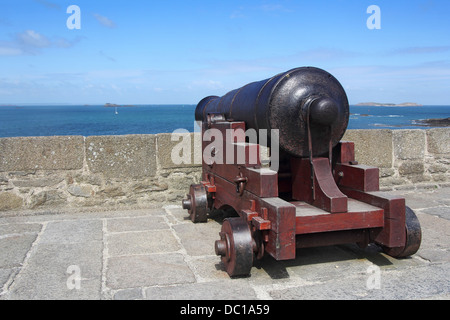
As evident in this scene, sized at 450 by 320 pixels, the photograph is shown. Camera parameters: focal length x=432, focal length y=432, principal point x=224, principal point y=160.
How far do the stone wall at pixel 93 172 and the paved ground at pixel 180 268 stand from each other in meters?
0.70

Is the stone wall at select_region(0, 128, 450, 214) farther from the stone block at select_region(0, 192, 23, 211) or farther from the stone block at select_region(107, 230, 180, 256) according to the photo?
the stone block at select_region(107, 230, 180, 256)

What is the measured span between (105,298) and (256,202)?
1.24m

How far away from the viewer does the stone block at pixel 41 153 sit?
5.12 m

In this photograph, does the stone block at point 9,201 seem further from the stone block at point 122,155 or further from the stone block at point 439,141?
the stone block at point 439,141

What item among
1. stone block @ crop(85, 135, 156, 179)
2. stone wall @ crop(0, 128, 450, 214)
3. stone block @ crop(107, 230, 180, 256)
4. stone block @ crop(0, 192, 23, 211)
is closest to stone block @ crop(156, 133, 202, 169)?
stone wall @ crop(0, 128, 450, 214)

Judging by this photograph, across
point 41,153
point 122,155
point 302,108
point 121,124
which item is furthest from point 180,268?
point 121,124

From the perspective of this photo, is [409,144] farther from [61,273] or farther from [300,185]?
[61,273]

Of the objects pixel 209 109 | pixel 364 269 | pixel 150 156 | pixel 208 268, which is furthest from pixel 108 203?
pixel 364 269

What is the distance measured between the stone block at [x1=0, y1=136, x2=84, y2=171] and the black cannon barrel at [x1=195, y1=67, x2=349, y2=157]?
8.94 feet

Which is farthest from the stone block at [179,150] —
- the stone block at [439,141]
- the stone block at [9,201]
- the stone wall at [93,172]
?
the stone block at [439,141]

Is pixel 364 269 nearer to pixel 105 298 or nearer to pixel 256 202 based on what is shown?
pixel 256 202

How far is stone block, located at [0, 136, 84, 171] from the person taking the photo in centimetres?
512

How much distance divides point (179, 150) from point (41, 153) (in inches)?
66.1

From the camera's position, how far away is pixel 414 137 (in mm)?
6430
